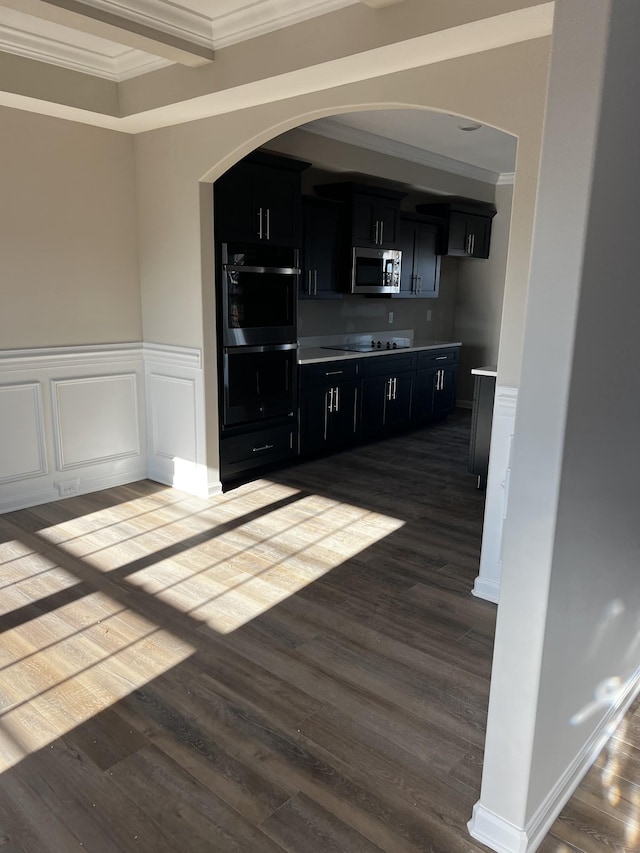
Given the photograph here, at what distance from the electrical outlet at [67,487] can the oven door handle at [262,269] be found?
183cm

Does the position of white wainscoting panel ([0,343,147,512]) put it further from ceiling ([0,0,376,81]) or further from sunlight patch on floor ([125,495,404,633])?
ceiling ([0,0,376,81])

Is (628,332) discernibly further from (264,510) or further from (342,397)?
(342,397)

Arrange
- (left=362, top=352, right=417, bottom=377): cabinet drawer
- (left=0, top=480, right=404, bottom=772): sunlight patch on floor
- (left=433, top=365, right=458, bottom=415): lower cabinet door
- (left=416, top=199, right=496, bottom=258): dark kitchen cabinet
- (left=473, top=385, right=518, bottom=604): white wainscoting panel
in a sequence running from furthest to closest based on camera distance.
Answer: (left=416, top=199, right=496, bottom=258): dark kitchen cabinet
(left=433, top=365, right=458, bottom=415): lower cabinet door
(left=362, top=352, right=417, bottom=377): cabinet drawer
(left=473, top=385, right=518, bottom=604): white wainscoting panel
(left=0, top=480, right=404, bottom=772): sunlight patch on floor

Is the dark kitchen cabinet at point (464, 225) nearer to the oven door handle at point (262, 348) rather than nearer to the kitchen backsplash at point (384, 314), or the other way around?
the kitchen backsplash at point (384, 314)

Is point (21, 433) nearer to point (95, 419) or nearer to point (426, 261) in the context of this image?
point (95, 419)

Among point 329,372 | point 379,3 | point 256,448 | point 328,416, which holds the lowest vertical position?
point 256,448

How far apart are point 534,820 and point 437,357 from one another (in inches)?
209

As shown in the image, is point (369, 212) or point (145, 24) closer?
point (145, 24)

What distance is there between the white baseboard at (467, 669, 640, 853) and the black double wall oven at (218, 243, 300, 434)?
315 centimetres

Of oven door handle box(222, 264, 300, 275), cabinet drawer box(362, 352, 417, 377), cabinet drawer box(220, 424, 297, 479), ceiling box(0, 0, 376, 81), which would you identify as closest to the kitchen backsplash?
cabinet drawer box(362, 352, 417, 377)

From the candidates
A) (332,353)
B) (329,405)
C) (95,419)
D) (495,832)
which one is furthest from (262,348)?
(495,832)

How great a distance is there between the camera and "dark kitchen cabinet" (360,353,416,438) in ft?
19.2

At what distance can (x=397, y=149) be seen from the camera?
591cm

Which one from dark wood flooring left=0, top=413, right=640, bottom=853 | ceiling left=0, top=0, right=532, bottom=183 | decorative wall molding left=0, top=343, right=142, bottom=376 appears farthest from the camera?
decorative wall molding left=0, top=343, right=142, bottom=376
